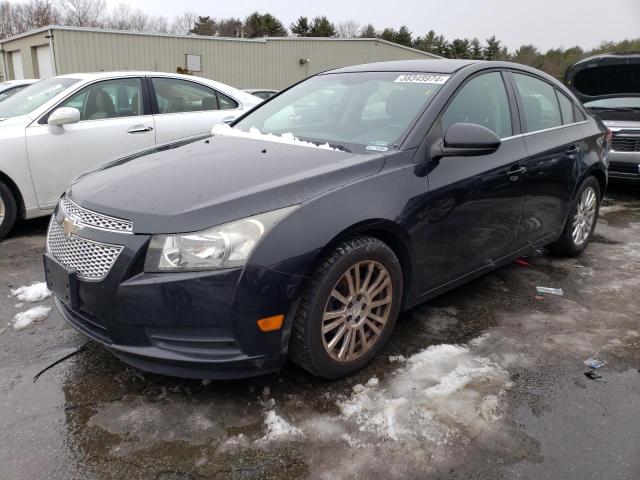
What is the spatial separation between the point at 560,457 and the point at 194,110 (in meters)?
5.14

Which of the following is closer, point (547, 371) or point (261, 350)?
point (261, 350)

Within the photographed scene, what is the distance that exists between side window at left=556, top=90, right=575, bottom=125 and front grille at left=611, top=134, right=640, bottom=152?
335cm

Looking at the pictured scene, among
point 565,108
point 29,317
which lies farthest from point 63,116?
point 565,108

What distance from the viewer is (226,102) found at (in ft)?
21.2

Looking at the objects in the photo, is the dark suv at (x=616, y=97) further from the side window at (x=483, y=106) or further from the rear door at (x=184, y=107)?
the rear door at (x=184, y=107)

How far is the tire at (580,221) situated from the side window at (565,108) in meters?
0.54

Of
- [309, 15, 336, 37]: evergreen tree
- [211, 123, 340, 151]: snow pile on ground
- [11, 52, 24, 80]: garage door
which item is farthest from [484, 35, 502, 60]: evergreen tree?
[211, 123, 340, 151]: snow pile on ground

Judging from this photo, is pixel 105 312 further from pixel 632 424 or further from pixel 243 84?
pixel 243 84

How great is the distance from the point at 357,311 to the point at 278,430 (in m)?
0.69

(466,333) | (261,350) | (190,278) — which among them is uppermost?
(190,278)

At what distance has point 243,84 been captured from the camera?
25516 mm

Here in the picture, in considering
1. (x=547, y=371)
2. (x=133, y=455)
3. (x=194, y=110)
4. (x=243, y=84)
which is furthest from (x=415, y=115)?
(x=243, y=84)

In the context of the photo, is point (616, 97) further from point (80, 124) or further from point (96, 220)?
point (96, 220)

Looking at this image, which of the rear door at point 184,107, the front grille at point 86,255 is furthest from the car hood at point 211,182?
the rear door at point 184,107
